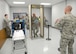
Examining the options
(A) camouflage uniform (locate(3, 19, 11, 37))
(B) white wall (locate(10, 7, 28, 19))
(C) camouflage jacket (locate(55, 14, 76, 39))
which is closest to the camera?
(C) camouflage jacket (locate(55, 14, 76, 39))

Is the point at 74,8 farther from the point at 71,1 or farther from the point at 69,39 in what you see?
the point at 69,39

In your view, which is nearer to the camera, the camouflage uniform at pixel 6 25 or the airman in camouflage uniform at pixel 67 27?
the airman in camouflage uniform at pixel 67 27

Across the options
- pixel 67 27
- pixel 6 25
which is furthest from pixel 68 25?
pixel 6 25

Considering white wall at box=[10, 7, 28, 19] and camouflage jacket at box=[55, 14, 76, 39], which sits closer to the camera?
camouflage jacket at box=[55, 14, 76, 39]

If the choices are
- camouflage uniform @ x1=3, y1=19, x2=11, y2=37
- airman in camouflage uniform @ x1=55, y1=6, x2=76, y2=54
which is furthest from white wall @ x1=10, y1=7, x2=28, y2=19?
airman in camouflage uniform @ x1=55, y1=6, x2=76, y2=54

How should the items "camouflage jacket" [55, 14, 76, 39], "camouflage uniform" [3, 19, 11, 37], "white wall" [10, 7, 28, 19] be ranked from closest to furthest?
"camouflage jacket" [55, 14, 76, 39], "camouflage uniform" [3, 19, 11, 37], "white wall" [10, 7, 28, 19]

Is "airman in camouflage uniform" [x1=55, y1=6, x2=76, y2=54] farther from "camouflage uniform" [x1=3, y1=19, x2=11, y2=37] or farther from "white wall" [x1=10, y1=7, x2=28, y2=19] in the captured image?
"white wall" [x1=10, y1=7, x2=28, y2=19]

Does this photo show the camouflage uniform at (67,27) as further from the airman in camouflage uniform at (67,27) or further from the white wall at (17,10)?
the white wall at (17,10)

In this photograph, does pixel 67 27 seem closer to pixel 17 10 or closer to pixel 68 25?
pixel 68 25

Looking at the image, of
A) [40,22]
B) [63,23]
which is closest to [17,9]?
[40,22]

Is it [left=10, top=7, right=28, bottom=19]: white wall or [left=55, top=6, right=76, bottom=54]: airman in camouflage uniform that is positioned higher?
[left=10, top=7, right=28, bottom=19]: white wall

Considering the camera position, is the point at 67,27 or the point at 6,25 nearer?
the point at 67,27

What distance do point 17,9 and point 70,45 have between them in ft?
36.6

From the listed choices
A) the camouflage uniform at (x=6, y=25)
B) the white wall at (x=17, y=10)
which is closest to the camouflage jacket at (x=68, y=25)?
the camouflage uniform at (x=6, y=25)
